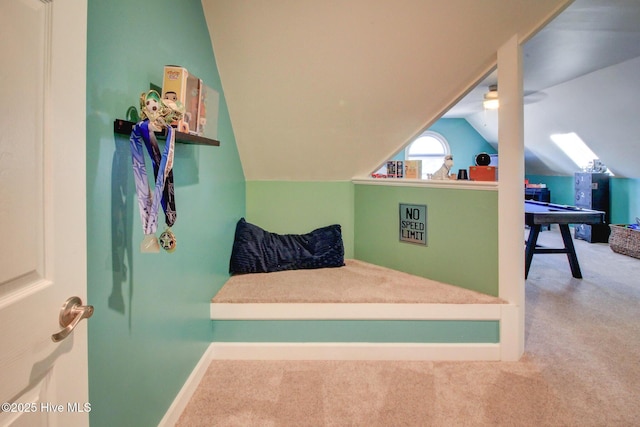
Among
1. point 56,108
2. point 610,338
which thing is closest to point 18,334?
point 56,108

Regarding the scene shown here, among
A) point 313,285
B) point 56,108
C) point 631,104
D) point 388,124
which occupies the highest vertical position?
point 631,104

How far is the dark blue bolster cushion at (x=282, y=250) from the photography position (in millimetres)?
2463

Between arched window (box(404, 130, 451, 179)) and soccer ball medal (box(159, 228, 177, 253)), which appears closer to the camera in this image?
soccer ball medal (box(159, 228, 177, 253))

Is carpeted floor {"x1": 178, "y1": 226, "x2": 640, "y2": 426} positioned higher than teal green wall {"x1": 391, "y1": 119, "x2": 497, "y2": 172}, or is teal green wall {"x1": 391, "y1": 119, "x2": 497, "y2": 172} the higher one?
teal green wall {"x1": 391, "y1": 119, "x2": 497, "y2": 172}

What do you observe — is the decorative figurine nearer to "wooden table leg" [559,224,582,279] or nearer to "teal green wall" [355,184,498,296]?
"teal green wall" [355,184,498,296]

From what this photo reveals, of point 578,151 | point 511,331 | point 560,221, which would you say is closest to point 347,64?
point 511,331

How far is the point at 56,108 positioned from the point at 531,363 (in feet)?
7.70

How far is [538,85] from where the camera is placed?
169 inches

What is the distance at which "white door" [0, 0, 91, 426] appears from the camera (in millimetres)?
537

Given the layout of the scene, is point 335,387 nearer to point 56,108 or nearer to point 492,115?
point 56,108

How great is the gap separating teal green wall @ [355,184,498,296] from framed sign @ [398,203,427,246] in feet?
0.10

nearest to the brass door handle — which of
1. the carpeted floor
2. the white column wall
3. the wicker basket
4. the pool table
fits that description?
the carpeted floor

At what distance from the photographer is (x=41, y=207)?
1.99ft

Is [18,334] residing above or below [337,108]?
below
